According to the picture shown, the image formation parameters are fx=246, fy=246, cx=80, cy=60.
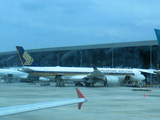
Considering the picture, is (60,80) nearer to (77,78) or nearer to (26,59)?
(77,78)

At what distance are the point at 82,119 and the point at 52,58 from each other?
202 ft

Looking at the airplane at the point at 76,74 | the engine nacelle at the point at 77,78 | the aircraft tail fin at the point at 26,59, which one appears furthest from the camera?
the aircraft tail fin at the point at 26,59

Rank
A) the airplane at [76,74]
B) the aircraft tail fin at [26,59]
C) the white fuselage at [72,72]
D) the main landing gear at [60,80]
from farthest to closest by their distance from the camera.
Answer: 1. the aircraft tail fin at [26,59]
2. the main landing gear at [60,80]
3. the white fuselage at [72,72]
4. the airplane at [76,74]

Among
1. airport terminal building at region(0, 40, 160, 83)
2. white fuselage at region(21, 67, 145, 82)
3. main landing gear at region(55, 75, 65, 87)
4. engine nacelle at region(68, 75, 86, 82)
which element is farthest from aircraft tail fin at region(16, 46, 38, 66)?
airport terminal building at region(0, 40, 160, 83)

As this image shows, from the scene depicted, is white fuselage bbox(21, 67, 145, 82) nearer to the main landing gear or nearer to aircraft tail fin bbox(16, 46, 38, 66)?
the main landing gear

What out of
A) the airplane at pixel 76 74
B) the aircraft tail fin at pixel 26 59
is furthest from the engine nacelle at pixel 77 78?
the aircraft tail fin at pixel 26 59

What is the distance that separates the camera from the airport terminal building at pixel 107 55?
5297 centimetres

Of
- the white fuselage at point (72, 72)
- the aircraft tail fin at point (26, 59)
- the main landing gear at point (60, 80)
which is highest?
the aircraft tail fin at point (26, 59)

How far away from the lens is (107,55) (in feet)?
194

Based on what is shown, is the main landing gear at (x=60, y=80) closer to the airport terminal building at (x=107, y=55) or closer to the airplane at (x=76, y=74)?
the airplane at (x=76, y=74)

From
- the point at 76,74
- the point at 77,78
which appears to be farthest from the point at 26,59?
the point at 77,78

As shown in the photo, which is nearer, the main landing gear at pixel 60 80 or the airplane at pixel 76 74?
the airplane at pixel 76 74

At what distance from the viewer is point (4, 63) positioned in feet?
281

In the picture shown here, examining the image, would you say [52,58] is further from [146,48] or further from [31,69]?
[31,69]
